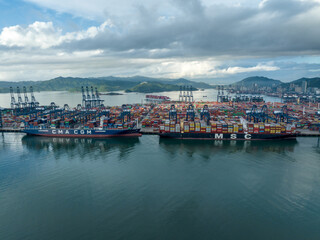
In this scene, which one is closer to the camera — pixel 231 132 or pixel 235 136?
pixel 235 136

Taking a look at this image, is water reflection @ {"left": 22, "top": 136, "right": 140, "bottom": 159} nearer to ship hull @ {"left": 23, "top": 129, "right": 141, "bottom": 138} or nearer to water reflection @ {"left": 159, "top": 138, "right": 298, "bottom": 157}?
ship hull @ {"left": 23, "top": 129, "right": 141, "bottom": 138}

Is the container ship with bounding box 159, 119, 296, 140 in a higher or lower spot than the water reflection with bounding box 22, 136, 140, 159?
higher

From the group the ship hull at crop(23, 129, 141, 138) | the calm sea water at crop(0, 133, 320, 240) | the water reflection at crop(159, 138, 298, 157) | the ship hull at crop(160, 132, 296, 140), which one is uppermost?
the ship hull at crop(23, 129, 141, 138)

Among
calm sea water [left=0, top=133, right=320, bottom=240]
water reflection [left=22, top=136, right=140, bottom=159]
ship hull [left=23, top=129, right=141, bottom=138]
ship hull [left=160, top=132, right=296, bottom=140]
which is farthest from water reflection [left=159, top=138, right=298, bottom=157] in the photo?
ship hull [left=23, top=129, right=141, bottom=138]

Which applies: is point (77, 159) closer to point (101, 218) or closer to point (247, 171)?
point (101, 218)

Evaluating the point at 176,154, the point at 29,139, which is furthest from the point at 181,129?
the point at 29,139

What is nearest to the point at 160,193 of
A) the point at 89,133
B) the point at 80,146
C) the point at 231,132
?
the point at 80,146

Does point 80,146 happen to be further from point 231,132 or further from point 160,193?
point 231,132
